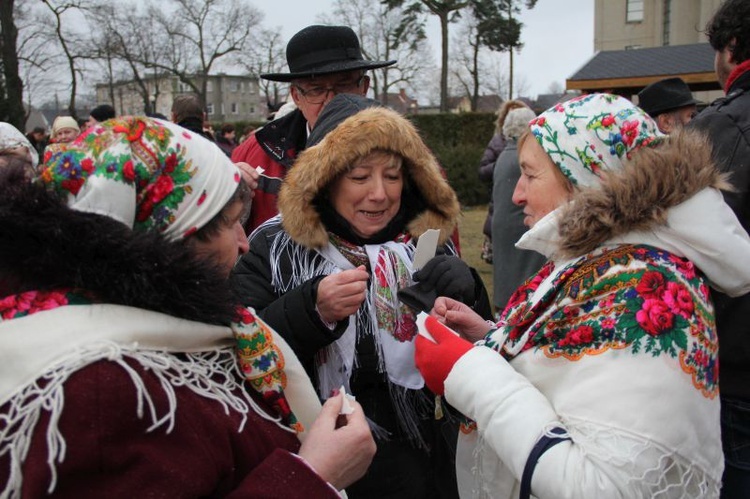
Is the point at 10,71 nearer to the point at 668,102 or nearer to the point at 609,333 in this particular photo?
the point at 668,102

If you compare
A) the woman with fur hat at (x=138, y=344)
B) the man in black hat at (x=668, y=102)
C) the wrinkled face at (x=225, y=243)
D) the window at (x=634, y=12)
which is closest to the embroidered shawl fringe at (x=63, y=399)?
the woman with fur hat at (x=138, y=344)

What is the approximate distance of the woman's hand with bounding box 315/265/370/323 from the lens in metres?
1.97

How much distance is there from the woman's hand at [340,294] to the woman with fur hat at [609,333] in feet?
1.06

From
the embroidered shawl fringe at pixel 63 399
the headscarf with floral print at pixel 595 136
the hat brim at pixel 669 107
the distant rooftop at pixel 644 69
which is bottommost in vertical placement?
the embroidered shawl fringe at pixel 63 399

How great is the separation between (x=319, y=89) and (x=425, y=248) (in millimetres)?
1418

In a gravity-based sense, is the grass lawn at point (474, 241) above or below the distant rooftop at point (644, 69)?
below

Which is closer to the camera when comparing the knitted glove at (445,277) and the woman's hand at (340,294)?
the woman's hand at (340,294)

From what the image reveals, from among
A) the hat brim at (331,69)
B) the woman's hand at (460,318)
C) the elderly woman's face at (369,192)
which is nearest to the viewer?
the woman's hand at (460,318)

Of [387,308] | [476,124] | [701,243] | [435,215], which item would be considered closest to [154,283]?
[387,308]

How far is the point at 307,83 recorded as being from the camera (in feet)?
10.5

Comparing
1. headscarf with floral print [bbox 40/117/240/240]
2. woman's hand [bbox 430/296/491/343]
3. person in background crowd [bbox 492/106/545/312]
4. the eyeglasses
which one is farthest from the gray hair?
headscarf with floral print [bbox 40/117/240/240]

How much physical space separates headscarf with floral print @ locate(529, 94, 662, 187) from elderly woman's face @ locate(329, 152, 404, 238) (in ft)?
2.28

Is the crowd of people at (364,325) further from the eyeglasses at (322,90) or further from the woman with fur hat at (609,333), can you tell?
the eyeglasses at (322,90)

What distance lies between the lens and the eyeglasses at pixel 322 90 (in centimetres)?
319
